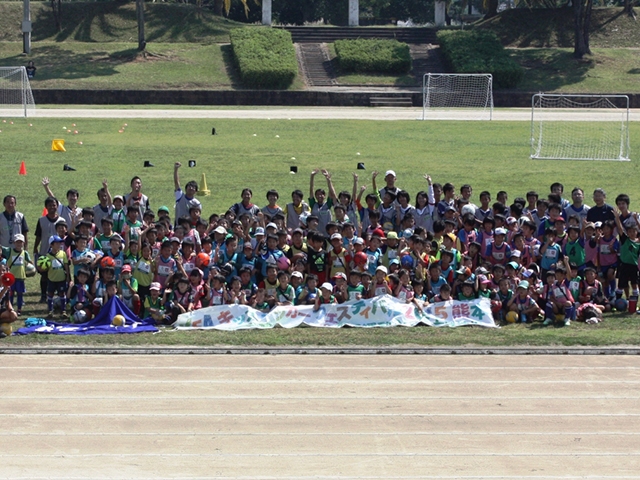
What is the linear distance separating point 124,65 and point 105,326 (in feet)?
135

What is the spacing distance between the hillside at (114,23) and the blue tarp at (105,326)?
46.8 metres

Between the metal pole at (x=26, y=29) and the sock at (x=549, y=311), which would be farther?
the metal pole at (x=26, y=29)

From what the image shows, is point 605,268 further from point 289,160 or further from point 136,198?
point 289,160

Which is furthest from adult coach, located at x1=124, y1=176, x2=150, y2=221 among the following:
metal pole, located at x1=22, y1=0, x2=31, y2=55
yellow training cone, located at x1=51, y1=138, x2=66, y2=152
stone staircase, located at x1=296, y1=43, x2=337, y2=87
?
metal pole, located at x1=22, y1=0, x2=31, y2=55

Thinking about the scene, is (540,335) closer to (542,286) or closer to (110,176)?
(542,286)

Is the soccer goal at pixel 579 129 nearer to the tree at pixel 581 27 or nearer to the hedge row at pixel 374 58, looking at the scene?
the tree at pixel 581 27

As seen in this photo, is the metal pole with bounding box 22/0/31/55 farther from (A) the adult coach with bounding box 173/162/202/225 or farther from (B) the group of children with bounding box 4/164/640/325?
(B) the group of children with bounding box 4/164/640/325

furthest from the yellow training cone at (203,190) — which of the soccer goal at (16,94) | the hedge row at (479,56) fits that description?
the hedge row at (479,56)

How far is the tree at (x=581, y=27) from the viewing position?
5362 cm

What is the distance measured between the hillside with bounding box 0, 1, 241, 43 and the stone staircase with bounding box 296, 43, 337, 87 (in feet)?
16.5

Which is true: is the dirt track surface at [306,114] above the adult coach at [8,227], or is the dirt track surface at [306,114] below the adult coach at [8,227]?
above

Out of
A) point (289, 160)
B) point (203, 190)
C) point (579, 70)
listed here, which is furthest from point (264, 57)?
point (203, 190)

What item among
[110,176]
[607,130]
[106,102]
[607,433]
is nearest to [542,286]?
[607,433]

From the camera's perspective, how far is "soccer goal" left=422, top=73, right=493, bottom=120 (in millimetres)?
45312
